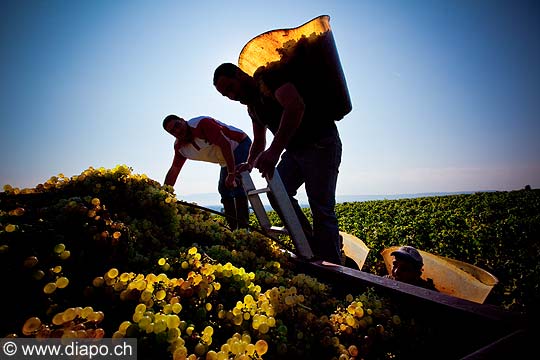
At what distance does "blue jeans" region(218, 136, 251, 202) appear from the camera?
514cm

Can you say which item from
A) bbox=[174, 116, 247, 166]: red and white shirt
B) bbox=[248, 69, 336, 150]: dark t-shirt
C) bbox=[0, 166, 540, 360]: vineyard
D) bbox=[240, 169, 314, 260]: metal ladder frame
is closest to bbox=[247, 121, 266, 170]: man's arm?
bbox=[248, 69, 336, 150]: dark t-shirt

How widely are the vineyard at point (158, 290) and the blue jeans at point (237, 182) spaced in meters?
2.71

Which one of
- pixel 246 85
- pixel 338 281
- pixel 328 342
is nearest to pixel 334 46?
pixel 246 85

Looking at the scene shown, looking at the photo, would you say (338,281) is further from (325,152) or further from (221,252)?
(325,152)

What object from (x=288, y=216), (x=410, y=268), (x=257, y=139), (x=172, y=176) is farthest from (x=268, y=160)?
(x=172, y=176)

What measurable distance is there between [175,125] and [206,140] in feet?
1.74

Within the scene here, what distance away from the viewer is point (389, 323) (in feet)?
4.83

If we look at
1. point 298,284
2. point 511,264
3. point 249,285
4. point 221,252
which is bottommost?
point 511,264

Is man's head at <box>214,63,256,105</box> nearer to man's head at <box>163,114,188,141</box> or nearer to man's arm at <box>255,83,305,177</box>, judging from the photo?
man's arm at <box>255,83,305,177</box>

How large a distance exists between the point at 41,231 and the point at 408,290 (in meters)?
1.78

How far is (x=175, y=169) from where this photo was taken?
482 centimetres

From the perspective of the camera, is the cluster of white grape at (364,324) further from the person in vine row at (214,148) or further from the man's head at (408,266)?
the person in vine row at (214,148)

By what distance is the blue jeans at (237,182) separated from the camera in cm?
514

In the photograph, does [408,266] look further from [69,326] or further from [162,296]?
[69,326]
